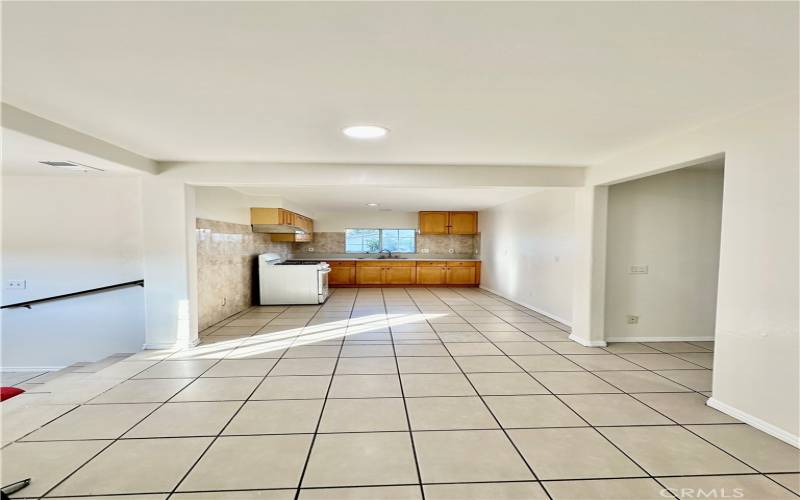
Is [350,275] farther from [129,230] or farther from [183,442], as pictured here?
[183,442]

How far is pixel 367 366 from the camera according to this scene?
11.3 ft

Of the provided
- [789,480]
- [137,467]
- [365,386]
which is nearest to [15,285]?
[137,467]

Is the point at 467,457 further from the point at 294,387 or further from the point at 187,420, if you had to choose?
the point at 187,420

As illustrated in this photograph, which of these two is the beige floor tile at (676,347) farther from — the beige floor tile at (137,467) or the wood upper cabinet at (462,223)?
the wood upper cabinet at (462,223)

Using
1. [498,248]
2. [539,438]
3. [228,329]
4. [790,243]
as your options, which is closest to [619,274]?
[790,243]

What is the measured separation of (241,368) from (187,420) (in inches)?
38.4

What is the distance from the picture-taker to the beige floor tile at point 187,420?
88.6 inches

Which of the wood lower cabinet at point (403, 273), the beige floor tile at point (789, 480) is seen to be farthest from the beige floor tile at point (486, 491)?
the wood lower cabinet at point (403, 273)

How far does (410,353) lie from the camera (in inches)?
152

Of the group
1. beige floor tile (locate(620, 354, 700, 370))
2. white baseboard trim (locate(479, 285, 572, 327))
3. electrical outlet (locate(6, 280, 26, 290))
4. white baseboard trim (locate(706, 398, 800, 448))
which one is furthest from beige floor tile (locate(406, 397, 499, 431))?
electrical outlet (locate(6, 280, 26, 290))

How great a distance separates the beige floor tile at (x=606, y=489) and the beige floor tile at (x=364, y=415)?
949 millimetres

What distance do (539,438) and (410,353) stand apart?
1834mm

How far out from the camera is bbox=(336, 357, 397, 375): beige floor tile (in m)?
3.28

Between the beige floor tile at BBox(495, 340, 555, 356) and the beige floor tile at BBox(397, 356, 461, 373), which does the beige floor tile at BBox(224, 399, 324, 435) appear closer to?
the beige floor tile at BBox(397, 356, 461, 373)
